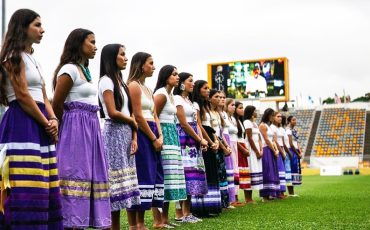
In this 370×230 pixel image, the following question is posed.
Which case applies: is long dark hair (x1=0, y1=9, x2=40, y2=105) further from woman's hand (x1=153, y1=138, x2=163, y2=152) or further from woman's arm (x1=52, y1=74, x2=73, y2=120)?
woman's hand (x1=153, y1=138, x2=163, y2=152)

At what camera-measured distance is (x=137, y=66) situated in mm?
5855

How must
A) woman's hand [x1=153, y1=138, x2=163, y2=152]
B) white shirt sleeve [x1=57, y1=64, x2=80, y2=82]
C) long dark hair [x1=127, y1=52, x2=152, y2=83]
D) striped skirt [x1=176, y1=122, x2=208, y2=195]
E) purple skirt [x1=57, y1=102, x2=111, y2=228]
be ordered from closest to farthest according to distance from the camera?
1. purple skirt [x1=57, y1=102, x2=111, y2=228]
2. white shirt sleeve [x1=57, y1=64, x2=80, y2=82]
3. woman's hand [x1=153, y1=138, x2=163, y2=152]
4. long dark hair [x1=127, y1=52, x2=152, y2=83]
5. striped skirt [x1=176, y1=122, x2=208, y2=195]

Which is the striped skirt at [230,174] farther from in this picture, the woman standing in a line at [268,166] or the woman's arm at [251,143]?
the woman standing in a line at [268,166]

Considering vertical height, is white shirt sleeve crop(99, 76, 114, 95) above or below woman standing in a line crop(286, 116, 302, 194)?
above

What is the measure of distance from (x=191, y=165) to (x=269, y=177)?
13.2ft

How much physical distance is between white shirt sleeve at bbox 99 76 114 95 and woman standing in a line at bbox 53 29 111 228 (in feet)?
1.48

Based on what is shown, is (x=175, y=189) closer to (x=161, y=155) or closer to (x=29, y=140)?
(x=161, y=155)

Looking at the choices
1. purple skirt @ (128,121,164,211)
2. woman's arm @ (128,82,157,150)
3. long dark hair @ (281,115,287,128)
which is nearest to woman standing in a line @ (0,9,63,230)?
woman's arm @ (128,82,157,150)

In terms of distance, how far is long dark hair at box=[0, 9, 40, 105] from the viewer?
3709 millimetres

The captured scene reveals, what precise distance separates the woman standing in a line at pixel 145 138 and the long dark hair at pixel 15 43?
1.73 metres

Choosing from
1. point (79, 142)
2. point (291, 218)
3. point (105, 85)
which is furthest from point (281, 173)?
point (79, 142)

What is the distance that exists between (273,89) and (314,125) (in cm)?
2292

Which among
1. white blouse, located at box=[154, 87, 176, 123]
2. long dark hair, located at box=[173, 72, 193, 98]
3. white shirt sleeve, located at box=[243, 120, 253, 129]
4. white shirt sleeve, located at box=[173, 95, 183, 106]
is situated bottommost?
white shirt sleeve, located at box=[243, 120, 253, 129]

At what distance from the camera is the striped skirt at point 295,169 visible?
1259cm
